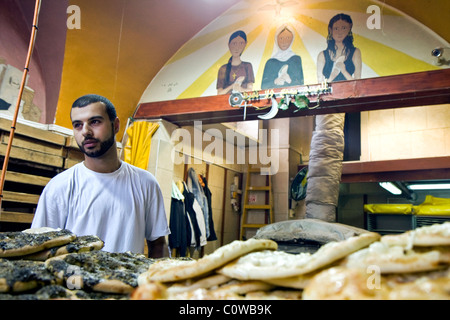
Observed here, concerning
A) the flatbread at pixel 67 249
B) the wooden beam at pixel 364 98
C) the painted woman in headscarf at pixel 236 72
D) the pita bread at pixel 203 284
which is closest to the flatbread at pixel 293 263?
the pita bread at pixel 203 284

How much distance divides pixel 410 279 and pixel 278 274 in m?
0.20

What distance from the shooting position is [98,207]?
1.80m

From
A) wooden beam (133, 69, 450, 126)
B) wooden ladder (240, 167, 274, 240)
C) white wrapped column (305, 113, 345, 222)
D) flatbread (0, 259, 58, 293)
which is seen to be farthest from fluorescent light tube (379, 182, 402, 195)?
flatbread (0, 259, 58, 293)

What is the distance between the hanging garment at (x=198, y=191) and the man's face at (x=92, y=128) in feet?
11.6

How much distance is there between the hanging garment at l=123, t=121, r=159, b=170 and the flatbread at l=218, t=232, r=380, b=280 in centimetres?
359

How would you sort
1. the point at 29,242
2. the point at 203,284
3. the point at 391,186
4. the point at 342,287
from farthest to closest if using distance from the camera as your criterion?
the point at 391,186 → the point at 29,242 → the point at 203,284 → the point at 342,287

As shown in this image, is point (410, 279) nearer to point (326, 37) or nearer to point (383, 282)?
point (383, 282)

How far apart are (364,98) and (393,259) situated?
115 inches

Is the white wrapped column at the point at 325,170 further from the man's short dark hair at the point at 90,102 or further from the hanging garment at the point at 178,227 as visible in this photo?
the man's short dark hair at the point at 90,102

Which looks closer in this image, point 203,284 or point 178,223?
point 203,284

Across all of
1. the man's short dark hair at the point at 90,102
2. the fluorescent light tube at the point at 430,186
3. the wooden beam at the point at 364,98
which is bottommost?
the man's short dark hair at the point at 90,102

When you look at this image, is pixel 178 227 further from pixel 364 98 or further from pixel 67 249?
pixel 67 249

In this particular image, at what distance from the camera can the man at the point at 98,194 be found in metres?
1.71

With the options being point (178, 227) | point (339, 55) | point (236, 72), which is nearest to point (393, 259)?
point (339, 55)
